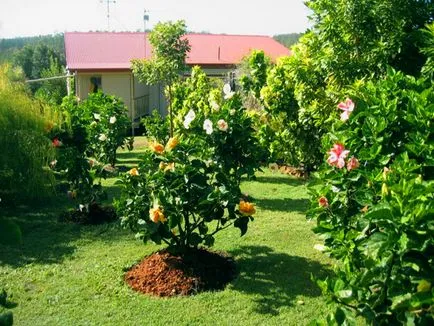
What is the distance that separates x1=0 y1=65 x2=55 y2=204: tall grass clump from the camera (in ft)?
23.6

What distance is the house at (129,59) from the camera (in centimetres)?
1953

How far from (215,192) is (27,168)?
413cm

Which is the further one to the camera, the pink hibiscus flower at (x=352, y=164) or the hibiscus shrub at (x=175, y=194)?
the hibiscus shrub at (x=175, y=194)

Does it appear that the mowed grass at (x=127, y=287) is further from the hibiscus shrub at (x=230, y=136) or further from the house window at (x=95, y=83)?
the house window at (x=95, y=83)

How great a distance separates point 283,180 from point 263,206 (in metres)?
2.17

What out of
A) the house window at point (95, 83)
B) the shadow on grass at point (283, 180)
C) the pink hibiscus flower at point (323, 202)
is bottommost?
the shadow on grass at point (283, 180)

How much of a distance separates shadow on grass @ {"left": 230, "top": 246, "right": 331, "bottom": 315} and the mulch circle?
18cm

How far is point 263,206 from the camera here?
7520 mm

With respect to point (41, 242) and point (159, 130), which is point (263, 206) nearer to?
point (41, 242)

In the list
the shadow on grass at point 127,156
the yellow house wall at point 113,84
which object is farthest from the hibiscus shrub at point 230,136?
the yellow house wall at point 113,84

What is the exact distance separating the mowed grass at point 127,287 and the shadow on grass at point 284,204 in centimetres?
22

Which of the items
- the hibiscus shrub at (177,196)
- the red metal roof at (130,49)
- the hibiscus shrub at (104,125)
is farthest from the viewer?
the red metal roof at (130,49)

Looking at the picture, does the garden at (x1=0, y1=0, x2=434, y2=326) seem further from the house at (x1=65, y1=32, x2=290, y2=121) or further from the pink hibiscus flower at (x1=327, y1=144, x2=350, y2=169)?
the house at (x1=65, y1=32, x2=290, y2=121)

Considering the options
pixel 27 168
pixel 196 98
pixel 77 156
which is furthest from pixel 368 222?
pixel 196 98
